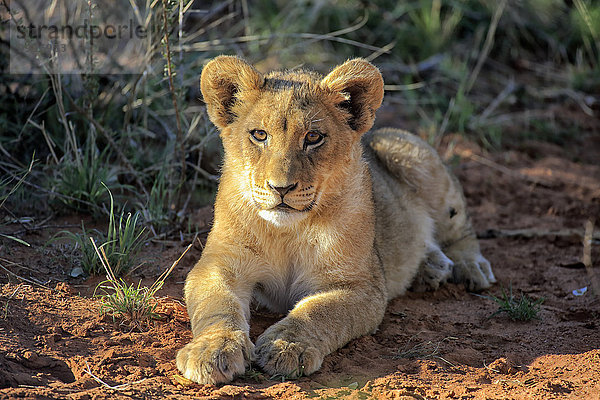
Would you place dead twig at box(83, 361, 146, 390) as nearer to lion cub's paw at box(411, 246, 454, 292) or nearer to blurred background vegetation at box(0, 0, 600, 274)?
blurred background vegetation at box(0, 0, 600, 274)

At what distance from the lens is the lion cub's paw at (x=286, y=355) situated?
3229 mm

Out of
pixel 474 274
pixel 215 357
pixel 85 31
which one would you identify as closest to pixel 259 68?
pixel 85 31

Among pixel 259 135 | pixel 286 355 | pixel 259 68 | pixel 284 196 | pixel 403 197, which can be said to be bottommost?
pixel 403 197

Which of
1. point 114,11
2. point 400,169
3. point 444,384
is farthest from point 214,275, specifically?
point 114,11

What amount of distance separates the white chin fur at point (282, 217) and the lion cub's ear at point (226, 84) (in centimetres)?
70

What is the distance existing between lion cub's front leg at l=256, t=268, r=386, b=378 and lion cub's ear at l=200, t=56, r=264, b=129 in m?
1.13

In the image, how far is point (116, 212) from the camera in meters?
5.15

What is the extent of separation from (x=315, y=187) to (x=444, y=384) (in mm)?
1127

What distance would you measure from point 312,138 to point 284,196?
386mm

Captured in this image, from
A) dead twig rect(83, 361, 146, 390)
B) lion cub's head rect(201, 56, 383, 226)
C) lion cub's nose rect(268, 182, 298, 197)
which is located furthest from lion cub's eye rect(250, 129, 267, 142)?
dead twig rect(83, 361, 146, 390)

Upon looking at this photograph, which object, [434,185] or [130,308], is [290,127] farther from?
[434,185]

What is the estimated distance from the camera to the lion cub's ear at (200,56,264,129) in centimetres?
389

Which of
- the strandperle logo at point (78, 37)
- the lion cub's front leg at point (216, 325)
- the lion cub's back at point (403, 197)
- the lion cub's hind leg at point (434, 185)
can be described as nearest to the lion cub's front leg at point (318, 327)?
the lion cub's front leg at point (216, 325)

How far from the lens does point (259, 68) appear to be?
7730 mm
